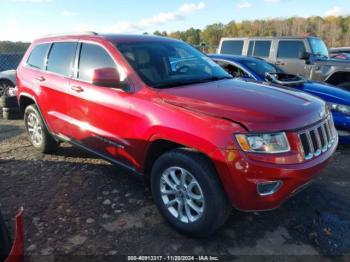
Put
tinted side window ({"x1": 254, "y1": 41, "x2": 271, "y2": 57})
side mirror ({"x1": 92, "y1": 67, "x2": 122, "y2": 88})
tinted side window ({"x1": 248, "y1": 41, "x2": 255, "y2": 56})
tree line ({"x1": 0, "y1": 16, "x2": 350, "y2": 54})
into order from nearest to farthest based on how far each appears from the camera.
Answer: side mirror ({"x1": 92, "y1": 67, "x2": 122, "y2": 88}), tinted side window ({"x1": 254, "y1": 41, "x2": 271, "y2": 57}), tinted side window ({"x1": 248, "y1": 41, "x2": 255, "y2": 56}), tree line ({"x1": 0, "y1": 16, "x2": 350, "y2": 54})

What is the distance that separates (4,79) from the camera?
33.0 feet

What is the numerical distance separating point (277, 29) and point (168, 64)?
54.6 meters

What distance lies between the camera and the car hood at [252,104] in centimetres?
277

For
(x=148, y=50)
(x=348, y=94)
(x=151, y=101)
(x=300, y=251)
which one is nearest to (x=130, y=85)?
(x=151, y=101)

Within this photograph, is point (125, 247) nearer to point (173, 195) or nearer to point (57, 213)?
point (173, 195)

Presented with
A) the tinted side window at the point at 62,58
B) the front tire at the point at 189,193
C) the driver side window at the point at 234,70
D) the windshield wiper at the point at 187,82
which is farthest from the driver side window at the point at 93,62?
the driver side window at the point at 234,70

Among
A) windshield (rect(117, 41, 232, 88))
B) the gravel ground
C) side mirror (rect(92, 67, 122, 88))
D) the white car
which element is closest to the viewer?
the gravel ground

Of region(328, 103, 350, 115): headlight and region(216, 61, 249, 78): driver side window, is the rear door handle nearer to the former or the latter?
region(216, 61, 249, 78): driver side window

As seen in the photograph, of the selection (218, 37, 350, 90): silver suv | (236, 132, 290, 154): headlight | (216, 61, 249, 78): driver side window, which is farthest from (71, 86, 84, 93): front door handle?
(218, 37, 350, 90): silver suv

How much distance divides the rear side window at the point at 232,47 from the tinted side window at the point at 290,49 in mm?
1261

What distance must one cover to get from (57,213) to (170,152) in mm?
1478

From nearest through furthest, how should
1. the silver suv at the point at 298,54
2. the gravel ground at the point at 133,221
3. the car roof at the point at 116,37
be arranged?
the gravel ground at the point at 133,221, the car roof at the point at 116,37, the silver suv at the point at 298,54

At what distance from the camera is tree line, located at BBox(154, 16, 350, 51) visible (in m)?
52.0

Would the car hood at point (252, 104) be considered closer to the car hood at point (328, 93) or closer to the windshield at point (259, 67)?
the car hood at point (328, 93)
